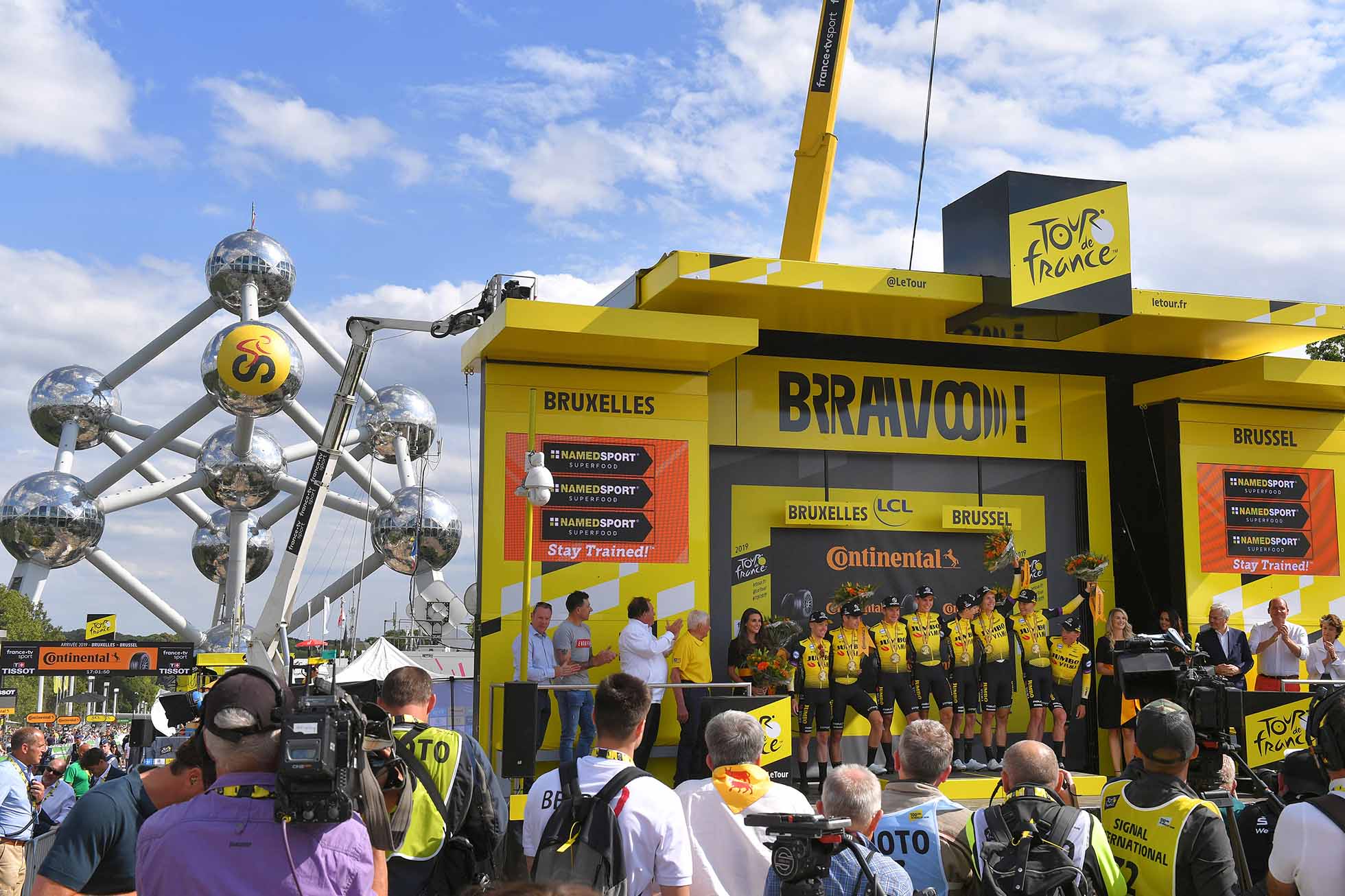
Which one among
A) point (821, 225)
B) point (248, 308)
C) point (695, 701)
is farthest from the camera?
point (248, 308)

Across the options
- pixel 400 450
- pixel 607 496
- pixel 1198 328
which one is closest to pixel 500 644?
pixel 607 496

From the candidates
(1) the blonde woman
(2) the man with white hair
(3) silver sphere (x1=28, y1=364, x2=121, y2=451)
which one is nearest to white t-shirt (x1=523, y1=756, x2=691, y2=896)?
(2) the man with white hair

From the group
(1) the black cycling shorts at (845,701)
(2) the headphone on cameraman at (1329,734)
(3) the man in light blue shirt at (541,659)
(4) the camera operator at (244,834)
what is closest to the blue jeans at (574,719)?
(3) the man in light blue shirt at (541,659)

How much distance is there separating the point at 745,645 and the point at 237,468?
12.0m

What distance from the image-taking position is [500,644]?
1069cm

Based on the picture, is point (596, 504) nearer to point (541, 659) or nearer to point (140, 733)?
point (541, 659)

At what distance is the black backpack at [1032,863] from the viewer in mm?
3434

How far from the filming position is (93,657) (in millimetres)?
24203

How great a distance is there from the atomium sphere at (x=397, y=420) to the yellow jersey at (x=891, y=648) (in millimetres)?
11824

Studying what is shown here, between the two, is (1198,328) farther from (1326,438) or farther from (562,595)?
(562,595)

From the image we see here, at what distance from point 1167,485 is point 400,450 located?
13.4 m

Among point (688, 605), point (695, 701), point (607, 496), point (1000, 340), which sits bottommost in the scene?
point (695, 701)

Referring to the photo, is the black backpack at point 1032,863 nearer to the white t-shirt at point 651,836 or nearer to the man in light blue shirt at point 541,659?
the white t-shirt at point 651,836

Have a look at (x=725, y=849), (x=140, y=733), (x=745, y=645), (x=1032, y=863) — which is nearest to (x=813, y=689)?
(x=745, y=645)
